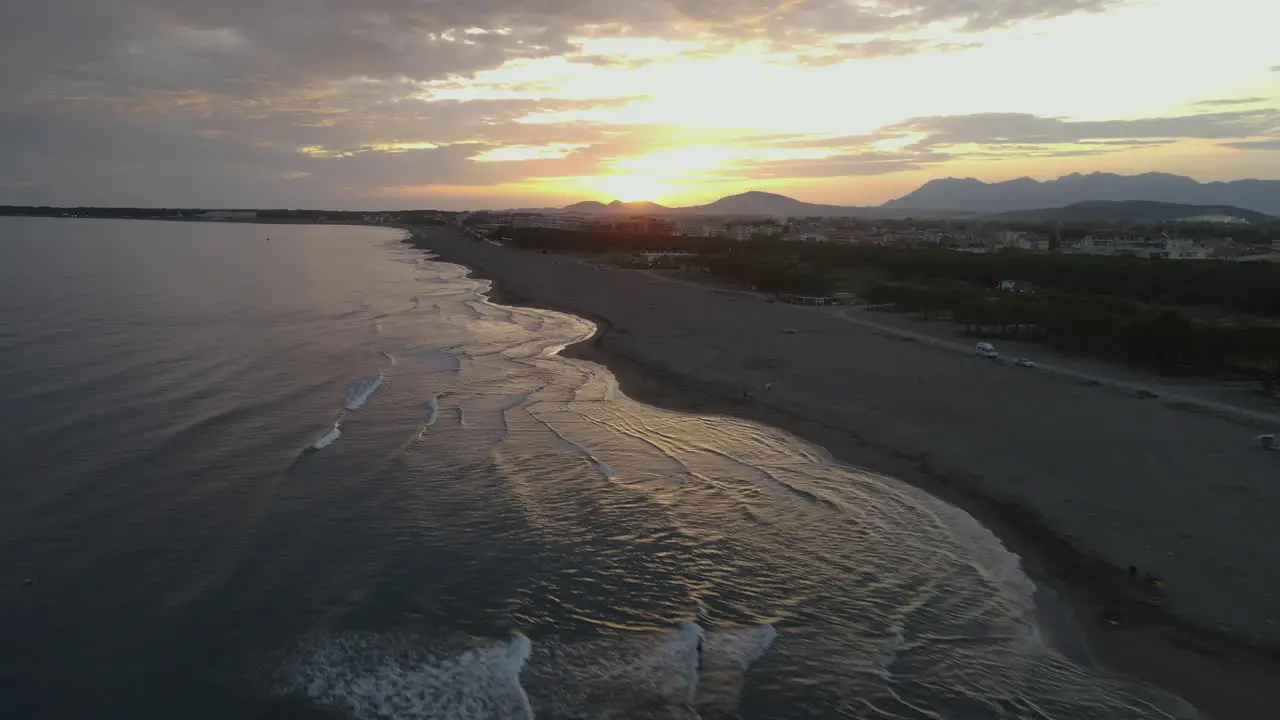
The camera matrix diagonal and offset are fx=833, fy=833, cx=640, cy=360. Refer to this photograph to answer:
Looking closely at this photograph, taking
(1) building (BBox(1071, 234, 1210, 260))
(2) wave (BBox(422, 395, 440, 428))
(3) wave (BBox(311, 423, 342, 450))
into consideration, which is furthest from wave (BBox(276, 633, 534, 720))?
(1) building (BBox(1071, 234, 1210, 260))

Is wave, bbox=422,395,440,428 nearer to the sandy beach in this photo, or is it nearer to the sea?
the sea

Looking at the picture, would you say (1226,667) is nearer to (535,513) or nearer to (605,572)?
(605,572)

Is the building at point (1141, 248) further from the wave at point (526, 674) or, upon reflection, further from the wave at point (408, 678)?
the wave at point (408, 678)

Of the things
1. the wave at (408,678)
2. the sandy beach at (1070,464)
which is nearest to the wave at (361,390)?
the sandy beach at (1070,464)

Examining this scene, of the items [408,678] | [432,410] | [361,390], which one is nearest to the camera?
[408,678]

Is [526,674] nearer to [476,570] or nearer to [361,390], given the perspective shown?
[476,570]

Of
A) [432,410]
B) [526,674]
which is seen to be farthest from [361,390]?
[526,674]

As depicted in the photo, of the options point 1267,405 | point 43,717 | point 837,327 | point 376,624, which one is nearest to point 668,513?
point 376,624
